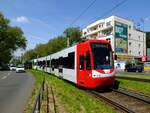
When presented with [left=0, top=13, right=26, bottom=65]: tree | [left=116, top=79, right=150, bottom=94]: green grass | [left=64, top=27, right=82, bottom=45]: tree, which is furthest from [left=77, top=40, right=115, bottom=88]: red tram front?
[left=64, top=27, right=82, bottom=45]: tree

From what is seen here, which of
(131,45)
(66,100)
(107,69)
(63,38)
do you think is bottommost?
(66,100)

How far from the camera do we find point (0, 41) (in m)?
42.6

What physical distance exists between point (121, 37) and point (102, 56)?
118 feet

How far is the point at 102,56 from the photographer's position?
857 centimetres

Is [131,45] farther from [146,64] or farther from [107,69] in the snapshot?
[107,69]

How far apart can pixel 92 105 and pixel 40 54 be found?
61.5m

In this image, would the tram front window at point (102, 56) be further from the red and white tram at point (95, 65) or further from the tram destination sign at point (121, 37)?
the tram destination sign at point (121, 37)

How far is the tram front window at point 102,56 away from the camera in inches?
330

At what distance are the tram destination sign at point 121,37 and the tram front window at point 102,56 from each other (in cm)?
3334

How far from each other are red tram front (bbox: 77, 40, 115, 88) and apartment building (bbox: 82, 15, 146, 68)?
100.0ft

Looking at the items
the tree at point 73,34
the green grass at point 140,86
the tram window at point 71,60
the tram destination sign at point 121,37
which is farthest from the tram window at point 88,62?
the tree at point 73,34

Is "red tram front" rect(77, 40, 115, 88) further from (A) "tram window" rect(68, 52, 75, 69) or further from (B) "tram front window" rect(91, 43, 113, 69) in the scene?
(A) "tram window" rect(68, 52, 75, 69)

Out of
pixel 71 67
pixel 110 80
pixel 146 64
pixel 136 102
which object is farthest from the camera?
pixel 146 64

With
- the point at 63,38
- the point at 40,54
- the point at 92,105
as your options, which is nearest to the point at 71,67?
the point at 92,105
